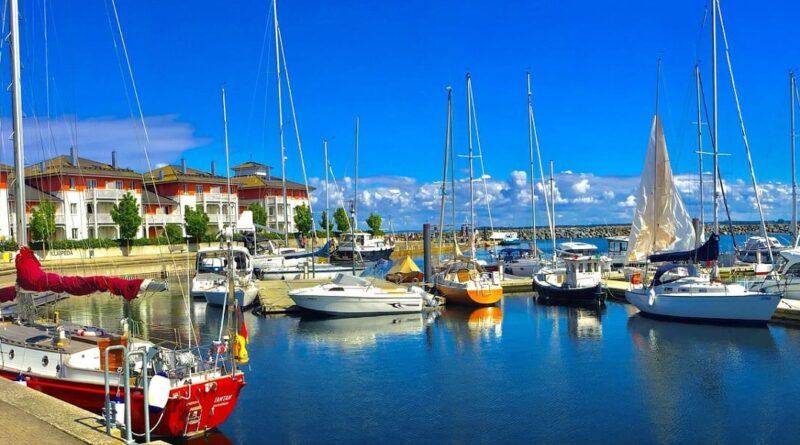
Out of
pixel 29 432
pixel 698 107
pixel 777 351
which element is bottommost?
pixel 777 351

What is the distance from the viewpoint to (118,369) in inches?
588

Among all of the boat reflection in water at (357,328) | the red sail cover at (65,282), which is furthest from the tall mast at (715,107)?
the red sail cover at (65,282)

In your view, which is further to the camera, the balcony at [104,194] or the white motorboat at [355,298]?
the balcony at [104,194]

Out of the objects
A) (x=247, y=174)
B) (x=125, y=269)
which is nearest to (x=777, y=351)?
(x=125, y=269)

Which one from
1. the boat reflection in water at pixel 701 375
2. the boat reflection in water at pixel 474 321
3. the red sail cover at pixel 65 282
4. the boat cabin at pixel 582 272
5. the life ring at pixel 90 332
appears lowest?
the boat reflection in water at pixel 701 375

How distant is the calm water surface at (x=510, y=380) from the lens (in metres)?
17.2

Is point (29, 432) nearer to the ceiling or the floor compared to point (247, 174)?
nearer to the floor

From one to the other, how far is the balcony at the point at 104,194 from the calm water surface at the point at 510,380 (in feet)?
160

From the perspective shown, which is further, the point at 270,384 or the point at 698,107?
the point at 698,107

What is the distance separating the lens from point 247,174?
11788 cm

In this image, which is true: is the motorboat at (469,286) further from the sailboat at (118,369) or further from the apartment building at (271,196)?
the apartment building at (271,196)

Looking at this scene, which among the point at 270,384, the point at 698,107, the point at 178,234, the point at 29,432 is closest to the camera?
the point at 29,432

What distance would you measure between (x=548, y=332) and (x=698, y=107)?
2383 centimetres

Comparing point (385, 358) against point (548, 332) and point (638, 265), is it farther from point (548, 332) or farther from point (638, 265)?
point (638, 265)
